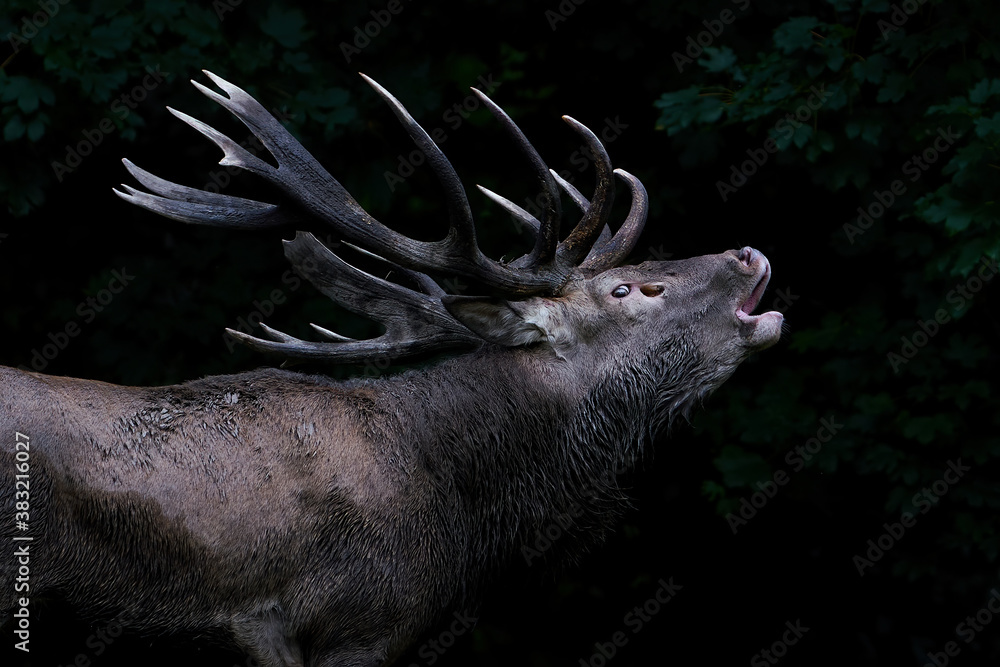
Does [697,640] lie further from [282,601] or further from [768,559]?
[282,601]

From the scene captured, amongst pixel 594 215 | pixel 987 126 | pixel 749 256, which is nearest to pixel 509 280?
pixel 594 215

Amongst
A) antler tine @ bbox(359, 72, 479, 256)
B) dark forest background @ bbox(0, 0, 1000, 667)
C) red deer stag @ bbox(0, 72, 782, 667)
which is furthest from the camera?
dark forest background @ bbox(0, 0, 1000, 667)

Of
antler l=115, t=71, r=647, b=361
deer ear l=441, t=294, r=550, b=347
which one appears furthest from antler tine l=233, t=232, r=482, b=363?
deer ear l=441, t=294, r=550, b=347

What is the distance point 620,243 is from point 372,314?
93 centimetres

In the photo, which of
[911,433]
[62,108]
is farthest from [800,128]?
[62,108]

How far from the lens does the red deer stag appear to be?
9.61 feet

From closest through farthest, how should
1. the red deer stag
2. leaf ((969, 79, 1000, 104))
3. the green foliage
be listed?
the red deer stag, leaf ((969, 79, 1000, 104)), the green foliage

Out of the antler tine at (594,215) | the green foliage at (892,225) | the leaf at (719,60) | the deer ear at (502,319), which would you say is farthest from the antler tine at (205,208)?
the leaf at (719,60)

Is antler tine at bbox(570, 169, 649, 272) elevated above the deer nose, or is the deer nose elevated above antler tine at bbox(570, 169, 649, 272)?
the deer nose

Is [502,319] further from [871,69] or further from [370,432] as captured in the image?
[871,69]

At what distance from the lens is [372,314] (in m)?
3.93

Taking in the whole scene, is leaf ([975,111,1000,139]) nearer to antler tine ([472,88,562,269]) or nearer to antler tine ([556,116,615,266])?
antler tine ([556,116,615,266])

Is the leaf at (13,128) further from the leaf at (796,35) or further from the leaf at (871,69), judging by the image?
the leaf at (871,69)

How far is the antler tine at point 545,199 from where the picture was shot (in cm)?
354
